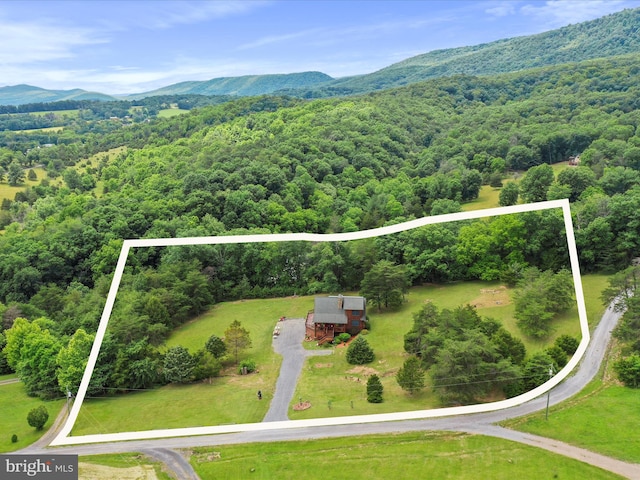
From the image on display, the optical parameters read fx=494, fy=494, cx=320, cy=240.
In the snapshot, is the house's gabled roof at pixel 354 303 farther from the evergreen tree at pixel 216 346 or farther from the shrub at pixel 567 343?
the shrub at pixel 567 343

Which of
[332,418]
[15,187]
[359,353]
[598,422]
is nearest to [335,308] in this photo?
[359,353]

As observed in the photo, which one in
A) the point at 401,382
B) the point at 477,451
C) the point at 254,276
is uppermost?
the point at 254,276

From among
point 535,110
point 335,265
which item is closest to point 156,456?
point 335,265

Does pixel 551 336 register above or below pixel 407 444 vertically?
above

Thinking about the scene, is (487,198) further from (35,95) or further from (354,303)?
(35,95)

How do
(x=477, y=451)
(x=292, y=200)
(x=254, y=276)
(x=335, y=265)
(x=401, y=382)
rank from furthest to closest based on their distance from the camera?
(x=292, y=200) → (x=254, y=276) → (x=335, y=265) → (x=401, y=382) → (x=477, y=451)

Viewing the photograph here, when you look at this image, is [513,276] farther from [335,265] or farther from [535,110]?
[535,110]

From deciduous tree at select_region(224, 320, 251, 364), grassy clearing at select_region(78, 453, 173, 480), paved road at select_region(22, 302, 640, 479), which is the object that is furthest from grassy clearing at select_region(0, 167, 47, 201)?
grassy clearing at select_region(78, 453, 173, 480)
